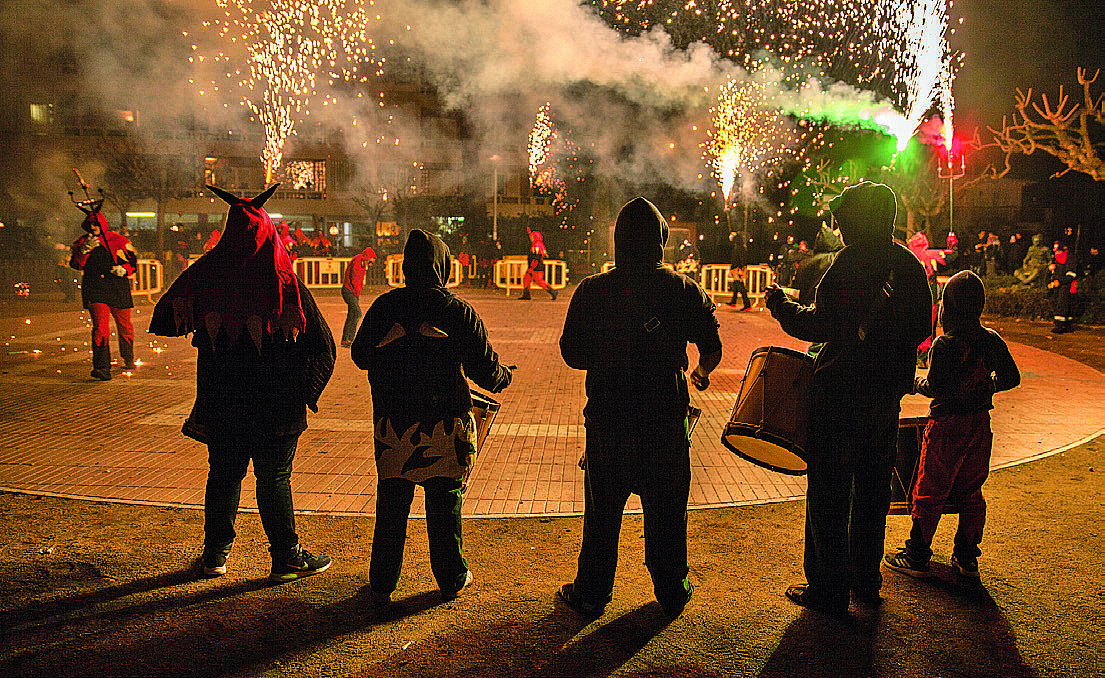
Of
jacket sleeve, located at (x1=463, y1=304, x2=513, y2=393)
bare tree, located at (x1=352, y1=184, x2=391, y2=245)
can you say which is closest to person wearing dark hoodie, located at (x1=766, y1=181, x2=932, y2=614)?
jacket sleeve, located at (x1=463, y1=304, x2=513, y2=393)

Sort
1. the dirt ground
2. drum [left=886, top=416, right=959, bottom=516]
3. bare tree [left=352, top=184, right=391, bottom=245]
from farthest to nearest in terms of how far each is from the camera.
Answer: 1. bare tree [left=352, top=184, right=391, bottom=245]
2. drum [left=886, top=416, right=959, bottom=516]
3. the dirt ground

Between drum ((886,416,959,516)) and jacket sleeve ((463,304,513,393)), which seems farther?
drum ((886,416,959,516))

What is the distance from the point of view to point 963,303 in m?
3.97

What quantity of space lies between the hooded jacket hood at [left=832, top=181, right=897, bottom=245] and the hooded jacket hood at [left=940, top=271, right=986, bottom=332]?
0.73 meters

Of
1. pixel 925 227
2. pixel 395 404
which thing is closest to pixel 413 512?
pixel 395 404

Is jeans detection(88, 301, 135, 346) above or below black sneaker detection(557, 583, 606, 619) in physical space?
above

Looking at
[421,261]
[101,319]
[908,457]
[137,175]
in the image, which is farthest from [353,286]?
[137,175]

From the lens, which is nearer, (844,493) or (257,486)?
(844,493)

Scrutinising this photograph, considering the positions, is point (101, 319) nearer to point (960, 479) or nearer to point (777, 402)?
point (777, 402)

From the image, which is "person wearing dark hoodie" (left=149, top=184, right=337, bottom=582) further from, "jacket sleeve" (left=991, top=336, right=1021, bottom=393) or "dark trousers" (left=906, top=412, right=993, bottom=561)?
"jacket sleeve" (left=991, top=336, right=1021, bottom=393)

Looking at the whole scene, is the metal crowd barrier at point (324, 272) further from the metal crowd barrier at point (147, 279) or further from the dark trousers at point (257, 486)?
the dark trousers at point (257, 486)

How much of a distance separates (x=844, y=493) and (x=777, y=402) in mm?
509

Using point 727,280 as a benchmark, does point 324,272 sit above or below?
above

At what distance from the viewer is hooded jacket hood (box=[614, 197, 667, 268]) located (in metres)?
3.38
